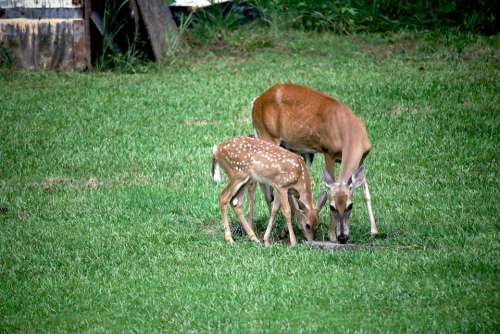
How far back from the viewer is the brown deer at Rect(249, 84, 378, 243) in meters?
9.80

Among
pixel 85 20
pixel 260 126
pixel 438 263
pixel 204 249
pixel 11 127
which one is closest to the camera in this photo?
pixel 438 263

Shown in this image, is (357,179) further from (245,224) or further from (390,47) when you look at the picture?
(390,47)

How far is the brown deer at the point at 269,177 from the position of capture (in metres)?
9.64

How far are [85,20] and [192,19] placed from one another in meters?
2.67

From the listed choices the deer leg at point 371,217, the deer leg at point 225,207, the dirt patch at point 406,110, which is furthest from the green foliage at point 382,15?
the deer leg at point 225,207

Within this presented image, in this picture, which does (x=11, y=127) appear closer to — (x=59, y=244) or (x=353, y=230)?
(x=59, y=244)

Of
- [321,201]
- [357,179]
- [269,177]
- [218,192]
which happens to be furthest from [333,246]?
[218,192]

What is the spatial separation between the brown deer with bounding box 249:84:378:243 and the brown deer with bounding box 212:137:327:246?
22 cm

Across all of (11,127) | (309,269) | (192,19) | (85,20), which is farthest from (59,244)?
(192,19)

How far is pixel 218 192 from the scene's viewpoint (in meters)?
11.5

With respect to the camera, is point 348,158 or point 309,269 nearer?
point 309,269

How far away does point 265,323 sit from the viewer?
25.1ft

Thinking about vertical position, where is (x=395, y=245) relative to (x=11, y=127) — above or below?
above

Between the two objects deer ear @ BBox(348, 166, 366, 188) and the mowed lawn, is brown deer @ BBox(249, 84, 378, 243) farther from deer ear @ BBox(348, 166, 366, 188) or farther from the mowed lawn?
the mowed lawn
